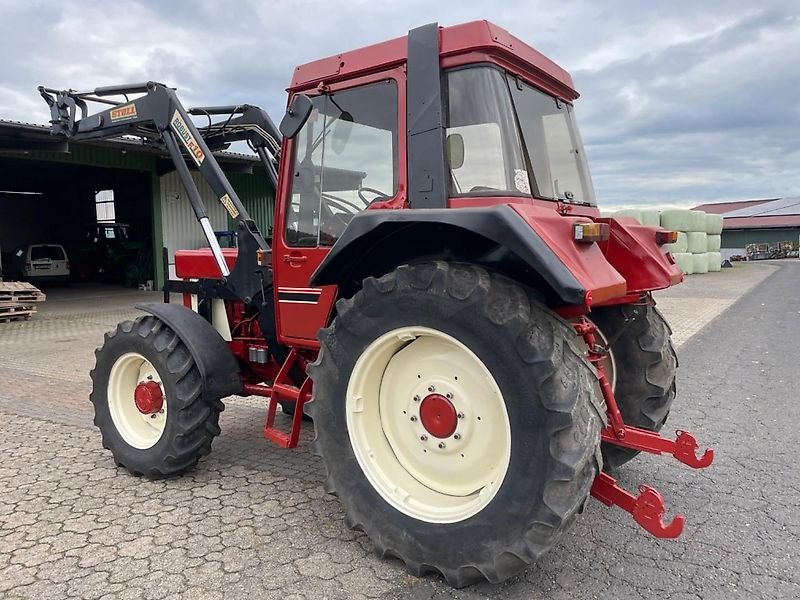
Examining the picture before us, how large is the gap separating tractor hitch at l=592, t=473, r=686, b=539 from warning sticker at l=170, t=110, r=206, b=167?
3156 millimetres

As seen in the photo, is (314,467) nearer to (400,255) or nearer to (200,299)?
(200,299)

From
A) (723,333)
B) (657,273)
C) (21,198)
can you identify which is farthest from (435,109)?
(21,198)

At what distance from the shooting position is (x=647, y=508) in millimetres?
2477

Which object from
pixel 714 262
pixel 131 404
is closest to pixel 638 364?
pixel 131 404

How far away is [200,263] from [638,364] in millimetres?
3166

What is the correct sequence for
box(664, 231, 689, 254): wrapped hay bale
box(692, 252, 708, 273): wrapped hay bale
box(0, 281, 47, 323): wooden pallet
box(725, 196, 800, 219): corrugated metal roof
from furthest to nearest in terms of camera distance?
Result: box(725, 196, 800, 219): corrugated metal roof, box(692, 252, 708, 273): wrapped hay bale, box(664, 231, 689, 254): wrapped hay bale, box(0, 281, 47, 323): wooden pallet

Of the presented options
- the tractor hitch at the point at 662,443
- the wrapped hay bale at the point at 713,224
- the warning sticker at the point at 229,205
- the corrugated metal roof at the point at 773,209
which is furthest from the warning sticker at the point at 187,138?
the corrugated metal roof at the point at 773,209

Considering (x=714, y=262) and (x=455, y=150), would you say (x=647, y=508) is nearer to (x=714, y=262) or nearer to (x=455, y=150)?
(x=455, y=150)

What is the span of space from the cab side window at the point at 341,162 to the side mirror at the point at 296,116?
12 centimetres

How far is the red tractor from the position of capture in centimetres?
245

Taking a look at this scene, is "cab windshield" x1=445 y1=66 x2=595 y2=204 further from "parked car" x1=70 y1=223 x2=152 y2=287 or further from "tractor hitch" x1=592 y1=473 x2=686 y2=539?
"parked car" x1=70 y1=223 x2=152 y2=287

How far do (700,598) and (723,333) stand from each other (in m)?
9.34

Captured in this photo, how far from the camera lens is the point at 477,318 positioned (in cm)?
252

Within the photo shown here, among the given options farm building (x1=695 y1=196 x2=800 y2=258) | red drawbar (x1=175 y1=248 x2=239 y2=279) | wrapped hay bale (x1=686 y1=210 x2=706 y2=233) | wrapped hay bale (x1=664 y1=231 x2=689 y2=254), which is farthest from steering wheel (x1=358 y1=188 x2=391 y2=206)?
farm building (x1=695 y1=196 x2=800 y2=258)
